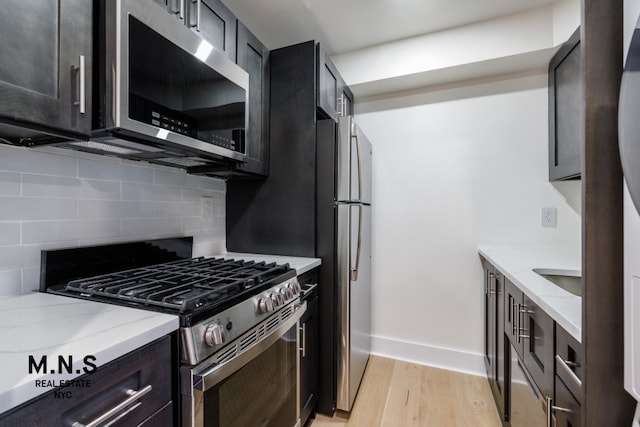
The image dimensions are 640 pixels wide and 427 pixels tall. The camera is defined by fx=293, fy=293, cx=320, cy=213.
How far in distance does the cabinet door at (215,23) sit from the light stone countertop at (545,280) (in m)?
1.59

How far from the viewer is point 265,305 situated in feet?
3.53

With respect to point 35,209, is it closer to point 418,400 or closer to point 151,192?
point 151,192

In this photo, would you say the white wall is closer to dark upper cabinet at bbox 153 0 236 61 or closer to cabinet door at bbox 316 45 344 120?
cabinet door at bbox 316 45 344 120

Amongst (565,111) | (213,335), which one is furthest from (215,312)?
(565,111)

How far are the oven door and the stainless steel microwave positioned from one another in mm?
758

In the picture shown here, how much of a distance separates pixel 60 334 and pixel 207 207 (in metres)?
1.22

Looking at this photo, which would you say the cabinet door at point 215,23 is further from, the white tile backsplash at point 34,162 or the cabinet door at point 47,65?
the white tile backsplash at point 34,162

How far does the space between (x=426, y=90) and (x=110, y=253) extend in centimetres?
239

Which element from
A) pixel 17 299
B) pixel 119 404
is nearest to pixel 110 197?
pixel 17 299

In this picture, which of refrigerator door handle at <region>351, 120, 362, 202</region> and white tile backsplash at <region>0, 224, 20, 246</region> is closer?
white tile backsplash at <region>0, 224, 20, 246</region>

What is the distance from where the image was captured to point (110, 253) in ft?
4.10

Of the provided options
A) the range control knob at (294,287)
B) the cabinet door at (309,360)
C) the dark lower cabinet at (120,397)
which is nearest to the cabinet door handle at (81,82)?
the dark lower cabinet at (120,397)

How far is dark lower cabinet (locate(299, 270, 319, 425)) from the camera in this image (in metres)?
1.50

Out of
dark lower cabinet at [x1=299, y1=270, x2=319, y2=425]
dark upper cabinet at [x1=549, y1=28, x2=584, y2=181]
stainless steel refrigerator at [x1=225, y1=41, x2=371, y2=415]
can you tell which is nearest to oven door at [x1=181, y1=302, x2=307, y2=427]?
dark lower cabinet at [x1=299, y1=270, x2=319, y2=425]
